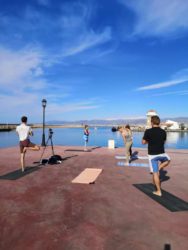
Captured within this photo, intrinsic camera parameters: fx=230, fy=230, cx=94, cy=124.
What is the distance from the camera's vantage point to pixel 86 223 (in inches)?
177

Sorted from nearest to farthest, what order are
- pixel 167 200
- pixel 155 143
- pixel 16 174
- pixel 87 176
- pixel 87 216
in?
pixel 87 216 → pixel 167 200 → pixel 155 143 → pixel 87 176 → pixel 16 174

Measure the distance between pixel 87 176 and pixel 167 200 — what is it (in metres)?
3.21

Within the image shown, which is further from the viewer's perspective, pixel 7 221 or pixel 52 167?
pixel 52 167

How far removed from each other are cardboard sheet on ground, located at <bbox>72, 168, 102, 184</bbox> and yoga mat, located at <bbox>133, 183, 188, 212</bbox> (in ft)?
5.22

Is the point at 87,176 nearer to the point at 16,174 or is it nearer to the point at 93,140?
the point at 16,174

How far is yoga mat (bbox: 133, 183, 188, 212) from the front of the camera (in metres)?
5.36

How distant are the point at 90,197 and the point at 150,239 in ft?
7.87

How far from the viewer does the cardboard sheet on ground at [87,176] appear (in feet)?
25.0

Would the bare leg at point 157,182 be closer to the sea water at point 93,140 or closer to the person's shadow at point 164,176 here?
the person's shadow at point 164,176

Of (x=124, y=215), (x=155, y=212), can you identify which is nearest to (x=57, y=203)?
(x=124, y=215)

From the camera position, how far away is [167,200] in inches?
231

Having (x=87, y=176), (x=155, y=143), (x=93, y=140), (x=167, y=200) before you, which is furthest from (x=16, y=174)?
(x=93, y=140)

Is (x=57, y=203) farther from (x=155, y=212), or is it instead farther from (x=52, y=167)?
(x=52, y=167)

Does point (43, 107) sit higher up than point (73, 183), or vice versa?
point (43, 107)
